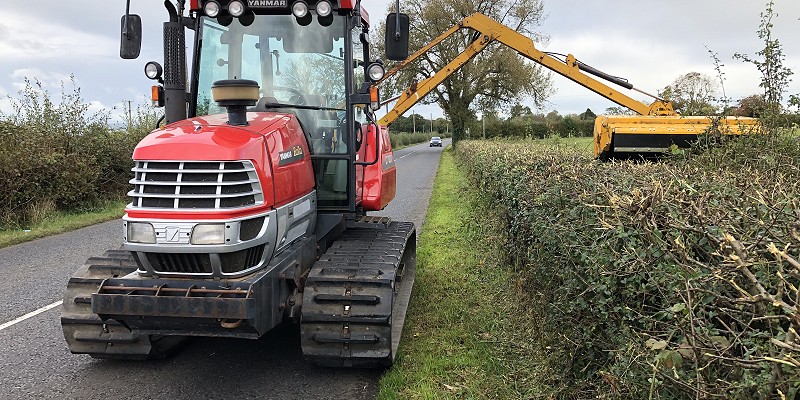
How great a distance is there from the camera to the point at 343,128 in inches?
198

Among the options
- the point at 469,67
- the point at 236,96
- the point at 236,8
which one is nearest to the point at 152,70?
the point at 236,8

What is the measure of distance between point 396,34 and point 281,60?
3.26ft

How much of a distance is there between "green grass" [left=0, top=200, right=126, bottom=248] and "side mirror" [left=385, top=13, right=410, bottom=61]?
304 inches

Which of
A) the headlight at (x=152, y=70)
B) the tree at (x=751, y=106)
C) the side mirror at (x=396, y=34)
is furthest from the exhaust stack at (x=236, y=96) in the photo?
the tree at (x=751, y=106)

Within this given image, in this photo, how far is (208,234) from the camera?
3.70 meters

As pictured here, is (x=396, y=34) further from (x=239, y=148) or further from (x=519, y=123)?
(x=519, y=123)

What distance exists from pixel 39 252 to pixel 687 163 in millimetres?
8830

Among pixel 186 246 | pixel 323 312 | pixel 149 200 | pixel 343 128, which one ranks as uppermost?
pixel 343 128

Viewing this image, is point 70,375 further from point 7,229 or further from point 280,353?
Answer: point 7,229

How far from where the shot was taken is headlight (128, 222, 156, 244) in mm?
3762

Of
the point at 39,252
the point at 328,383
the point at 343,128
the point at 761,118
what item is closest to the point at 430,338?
the point at 328,383

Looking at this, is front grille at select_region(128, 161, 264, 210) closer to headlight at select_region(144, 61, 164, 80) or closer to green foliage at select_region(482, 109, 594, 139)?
headlight at select_region(144, 61, 164, 80)

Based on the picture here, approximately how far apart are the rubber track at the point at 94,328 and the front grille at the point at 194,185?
778 millimetres

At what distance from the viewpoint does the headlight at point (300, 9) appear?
15.1 feet
